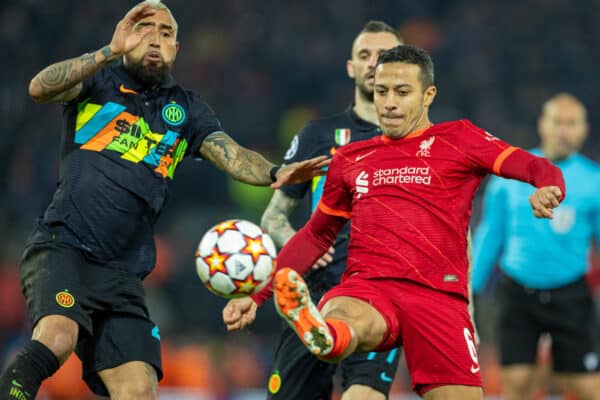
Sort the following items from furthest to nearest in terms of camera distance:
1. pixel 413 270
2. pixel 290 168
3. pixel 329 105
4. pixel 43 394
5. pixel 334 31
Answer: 1. pixel 334 31
2. pixel 329 105
3. pixel 43 394
4. pixel 290 168
5. pixel 413 270

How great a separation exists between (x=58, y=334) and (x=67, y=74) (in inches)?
47.9

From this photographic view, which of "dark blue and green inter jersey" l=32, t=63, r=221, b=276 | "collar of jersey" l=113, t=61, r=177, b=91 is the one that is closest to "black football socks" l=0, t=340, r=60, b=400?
"dark blue and green inter jersey" l=32, t=63, r=221, b=276

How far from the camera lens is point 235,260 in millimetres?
4785

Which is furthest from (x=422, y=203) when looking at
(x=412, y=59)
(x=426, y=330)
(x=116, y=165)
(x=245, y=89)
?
(x=245, y=89)

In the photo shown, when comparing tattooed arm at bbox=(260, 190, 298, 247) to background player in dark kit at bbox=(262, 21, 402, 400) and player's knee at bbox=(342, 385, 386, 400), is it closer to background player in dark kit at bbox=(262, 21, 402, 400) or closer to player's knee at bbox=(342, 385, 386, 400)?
background player in dark kit at bbox=(262, 21, 402, 400)

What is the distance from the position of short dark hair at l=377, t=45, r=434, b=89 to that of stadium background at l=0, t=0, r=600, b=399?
17.7 feet

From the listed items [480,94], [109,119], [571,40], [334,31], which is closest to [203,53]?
[334,31]

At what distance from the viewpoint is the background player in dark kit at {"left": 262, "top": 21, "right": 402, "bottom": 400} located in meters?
5.73

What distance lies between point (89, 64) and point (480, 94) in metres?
10.6

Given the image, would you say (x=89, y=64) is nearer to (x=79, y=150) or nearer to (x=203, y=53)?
(x=79, y=150)

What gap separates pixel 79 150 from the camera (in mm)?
5215

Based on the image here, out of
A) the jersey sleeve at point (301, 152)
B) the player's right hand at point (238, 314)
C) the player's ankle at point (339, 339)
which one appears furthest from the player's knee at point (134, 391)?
the jersey sleeve at point (301, 152)

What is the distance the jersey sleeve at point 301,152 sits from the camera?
20.8 feet

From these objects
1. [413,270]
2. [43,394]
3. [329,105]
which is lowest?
[43,394]
